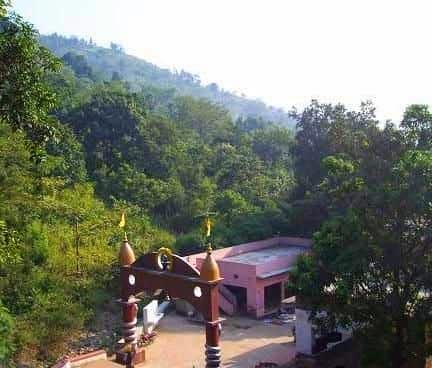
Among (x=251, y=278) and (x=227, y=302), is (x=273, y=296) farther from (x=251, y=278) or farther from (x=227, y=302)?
(x=227, y=302)

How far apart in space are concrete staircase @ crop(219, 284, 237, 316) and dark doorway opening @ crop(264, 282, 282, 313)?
1.33 m

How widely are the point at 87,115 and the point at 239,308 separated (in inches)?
567

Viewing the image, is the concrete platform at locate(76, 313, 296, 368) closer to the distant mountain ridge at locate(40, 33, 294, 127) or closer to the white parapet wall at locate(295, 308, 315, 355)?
the white parapet wall at locate(295, 308, 315, 355)

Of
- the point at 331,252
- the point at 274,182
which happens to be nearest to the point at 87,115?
the point at 274,182

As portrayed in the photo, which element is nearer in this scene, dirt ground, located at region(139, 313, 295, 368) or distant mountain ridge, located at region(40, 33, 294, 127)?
dirt ground, located at region(139, 313, 295, 368)

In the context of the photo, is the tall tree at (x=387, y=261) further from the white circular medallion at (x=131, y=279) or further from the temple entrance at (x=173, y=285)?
the white circular medallion at (x=131, y=279)

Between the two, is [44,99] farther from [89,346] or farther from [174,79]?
[174,79]

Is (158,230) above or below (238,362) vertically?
above

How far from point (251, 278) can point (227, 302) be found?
52.8 inches

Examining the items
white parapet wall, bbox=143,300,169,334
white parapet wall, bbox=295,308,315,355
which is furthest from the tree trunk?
white parapet wall, bbox=143,300,169,334

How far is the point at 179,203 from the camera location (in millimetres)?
28969

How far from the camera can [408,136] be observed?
12.5 m

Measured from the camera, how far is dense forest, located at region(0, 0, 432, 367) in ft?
35.5

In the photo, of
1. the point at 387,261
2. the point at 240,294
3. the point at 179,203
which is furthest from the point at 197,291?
the point at 179,203
